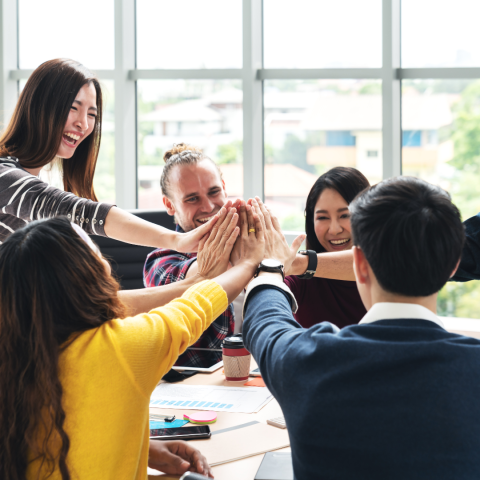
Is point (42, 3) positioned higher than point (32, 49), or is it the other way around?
point (42, 3)

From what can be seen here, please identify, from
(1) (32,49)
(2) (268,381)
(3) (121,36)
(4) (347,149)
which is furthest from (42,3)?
(2) (268,381)

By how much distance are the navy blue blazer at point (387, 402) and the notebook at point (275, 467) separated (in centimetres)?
27

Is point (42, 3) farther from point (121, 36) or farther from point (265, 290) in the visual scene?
point (265, 290)

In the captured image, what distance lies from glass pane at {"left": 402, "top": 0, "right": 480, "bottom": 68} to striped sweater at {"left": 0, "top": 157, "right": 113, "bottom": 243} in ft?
9.12

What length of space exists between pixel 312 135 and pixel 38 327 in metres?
3.31

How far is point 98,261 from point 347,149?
313 cm

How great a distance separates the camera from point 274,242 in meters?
1.78

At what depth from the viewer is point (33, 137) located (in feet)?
6.68

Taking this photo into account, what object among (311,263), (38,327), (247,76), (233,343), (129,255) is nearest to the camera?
(38,327)

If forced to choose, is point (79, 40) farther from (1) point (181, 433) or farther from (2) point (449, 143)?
(1) point (181, 433)

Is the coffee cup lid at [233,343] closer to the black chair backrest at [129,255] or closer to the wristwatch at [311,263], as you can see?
the wristwatch at [311,263]

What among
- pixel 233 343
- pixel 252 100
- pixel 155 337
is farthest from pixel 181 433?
pixel 252 100

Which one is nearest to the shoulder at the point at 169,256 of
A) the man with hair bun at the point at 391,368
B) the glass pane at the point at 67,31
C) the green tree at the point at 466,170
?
the man with hair bun at the point at 391,368

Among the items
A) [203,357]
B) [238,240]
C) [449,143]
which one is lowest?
[203,357]
